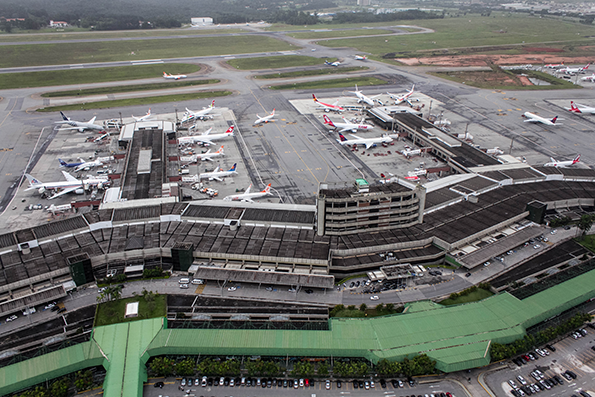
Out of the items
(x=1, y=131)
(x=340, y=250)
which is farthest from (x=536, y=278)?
(x=1, y=131)

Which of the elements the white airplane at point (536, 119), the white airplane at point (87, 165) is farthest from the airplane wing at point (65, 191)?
the white airplane at point (536, 119)

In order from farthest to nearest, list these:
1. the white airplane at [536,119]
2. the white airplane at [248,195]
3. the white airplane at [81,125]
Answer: the white airplane at [536,119] < the white airplane at [81,125] < the white airplane at [248,195]

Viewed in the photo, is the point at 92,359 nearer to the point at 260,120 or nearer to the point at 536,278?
the point at 536,278

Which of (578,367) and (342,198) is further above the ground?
(342,198)

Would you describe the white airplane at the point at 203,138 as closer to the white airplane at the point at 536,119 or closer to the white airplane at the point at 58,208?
the white airplane at the point at 58,208

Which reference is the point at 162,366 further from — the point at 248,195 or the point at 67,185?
the point at 67,185

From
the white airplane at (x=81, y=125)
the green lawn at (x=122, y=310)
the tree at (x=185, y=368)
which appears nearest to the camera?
the tree at (x=185, y=368)
